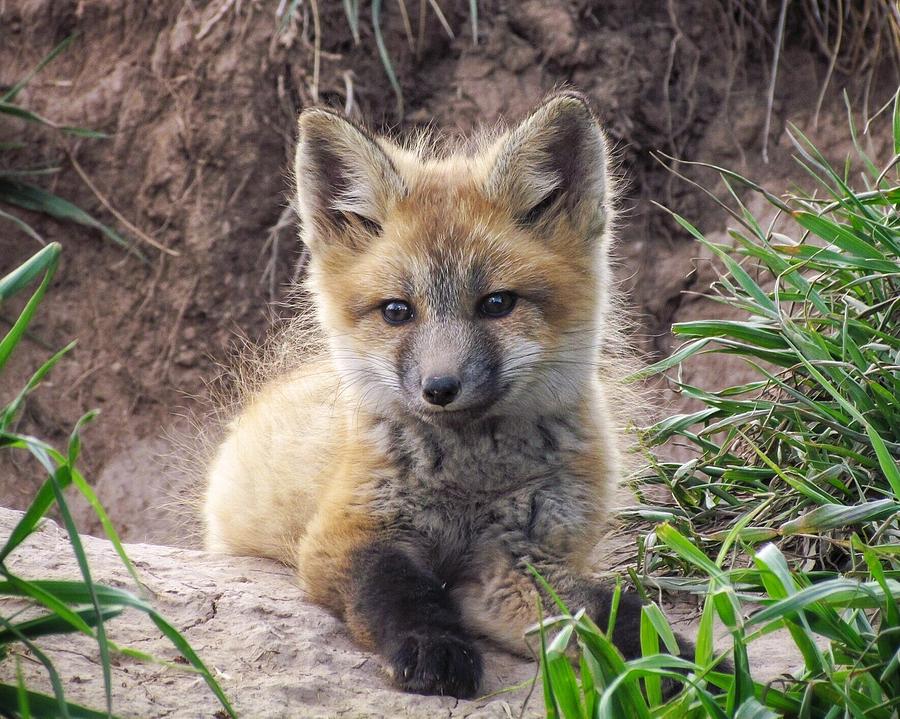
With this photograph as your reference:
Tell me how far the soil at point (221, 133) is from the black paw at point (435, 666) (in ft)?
12.7

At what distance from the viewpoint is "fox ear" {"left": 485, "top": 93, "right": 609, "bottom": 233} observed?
3.62 metres

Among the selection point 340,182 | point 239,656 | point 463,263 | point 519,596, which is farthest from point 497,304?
point 239,656

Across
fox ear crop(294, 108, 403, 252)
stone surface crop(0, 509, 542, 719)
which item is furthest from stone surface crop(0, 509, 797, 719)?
fox ear crop(294, 108, 403, 252)

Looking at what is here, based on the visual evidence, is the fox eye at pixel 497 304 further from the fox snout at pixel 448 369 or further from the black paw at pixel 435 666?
the black paw at pixel 435 666

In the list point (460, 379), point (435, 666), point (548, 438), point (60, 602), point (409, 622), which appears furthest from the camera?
point (548, 438)

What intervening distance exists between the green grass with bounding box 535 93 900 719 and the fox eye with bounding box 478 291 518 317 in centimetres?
76

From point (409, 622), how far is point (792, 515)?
4.47ft

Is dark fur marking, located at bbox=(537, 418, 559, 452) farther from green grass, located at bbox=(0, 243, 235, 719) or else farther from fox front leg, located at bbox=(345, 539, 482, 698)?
green grass, located at bbox=(0, 243, 235, 719)

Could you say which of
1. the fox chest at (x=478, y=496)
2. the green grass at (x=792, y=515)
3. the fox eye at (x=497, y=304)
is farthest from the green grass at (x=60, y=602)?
the fox eye at (x=497, y=304)

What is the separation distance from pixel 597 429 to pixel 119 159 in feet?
14.0

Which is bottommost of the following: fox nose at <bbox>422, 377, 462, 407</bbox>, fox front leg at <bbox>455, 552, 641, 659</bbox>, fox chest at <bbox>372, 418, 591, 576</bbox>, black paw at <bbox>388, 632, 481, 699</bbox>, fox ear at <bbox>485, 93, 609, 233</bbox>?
fox front leg at <bbox>455, 552, 641, 659</bbox>

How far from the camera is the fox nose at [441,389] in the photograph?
3.16 meters

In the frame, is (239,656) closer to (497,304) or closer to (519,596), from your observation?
(519,596)

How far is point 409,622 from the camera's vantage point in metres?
3.09
